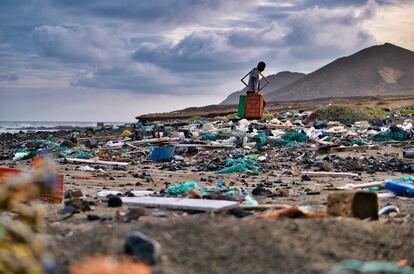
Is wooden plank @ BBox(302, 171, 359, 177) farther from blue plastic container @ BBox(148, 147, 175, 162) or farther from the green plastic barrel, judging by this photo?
the green plastic barrel

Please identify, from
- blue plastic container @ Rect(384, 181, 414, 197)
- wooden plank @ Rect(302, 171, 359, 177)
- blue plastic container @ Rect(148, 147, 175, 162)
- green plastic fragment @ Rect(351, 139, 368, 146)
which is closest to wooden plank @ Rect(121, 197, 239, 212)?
blue plastic container @ Rect(384, 181, 414, 197)

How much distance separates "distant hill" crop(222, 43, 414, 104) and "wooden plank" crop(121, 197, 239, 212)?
76.5 meters

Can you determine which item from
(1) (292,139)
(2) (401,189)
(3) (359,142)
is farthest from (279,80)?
(2) (401,189)

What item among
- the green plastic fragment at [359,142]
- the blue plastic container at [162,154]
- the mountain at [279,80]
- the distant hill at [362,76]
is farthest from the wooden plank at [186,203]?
the mountain at [279,80]

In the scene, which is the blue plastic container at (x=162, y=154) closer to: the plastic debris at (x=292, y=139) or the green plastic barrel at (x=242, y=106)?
the plastic debris at (x=292, y=139)

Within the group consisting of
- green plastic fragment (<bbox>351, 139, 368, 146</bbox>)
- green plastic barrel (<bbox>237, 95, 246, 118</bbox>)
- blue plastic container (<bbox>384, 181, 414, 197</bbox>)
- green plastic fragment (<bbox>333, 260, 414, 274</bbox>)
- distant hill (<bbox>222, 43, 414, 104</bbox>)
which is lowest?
blue plastic container (<bbox>384, 181, 414, 197</bbox>)

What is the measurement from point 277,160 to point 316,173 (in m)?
2.54

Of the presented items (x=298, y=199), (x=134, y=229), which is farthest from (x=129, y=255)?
(x=298, y=199)

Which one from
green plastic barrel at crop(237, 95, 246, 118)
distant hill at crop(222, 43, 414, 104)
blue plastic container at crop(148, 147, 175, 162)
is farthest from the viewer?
distant hill at crop(222, 43, 414, 104)

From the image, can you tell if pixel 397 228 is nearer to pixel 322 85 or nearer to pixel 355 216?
pixel 355 216

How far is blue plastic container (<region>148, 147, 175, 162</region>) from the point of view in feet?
41.0

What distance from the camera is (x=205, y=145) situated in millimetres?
13867

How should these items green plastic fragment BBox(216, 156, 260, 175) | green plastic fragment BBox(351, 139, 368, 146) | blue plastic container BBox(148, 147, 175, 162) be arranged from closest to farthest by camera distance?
green plastic fragment BBox(216, 156, 260, 175) < blue plastic container BBox(148, 147, 175, 162) < green plastic fragment BBox(351, 139, 368, 146)

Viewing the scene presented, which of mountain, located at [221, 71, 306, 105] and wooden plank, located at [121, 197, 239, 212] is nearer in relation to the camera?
wooden plank, located at [121, 197, 239, 212]
